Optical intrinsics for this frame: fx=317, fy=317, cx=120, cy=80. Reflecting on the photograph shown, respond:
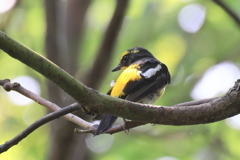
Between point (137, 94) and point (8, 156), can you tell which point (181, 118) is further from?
point (8, 156)

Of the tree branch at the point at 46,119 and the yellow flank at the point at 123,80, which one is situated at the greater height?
the tree branch at the point at 46,119

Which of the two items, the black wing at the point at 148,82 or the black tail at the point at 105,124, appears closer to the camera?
the black tail at the point at 105,124

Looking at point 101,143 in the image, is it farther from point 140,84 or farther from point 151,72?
point 140,84

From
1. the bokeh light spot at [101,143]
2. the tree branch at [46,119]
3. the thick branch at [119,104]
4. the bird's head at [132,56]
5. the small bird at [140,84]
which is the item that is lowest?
the bokeh light spot at [101,143]

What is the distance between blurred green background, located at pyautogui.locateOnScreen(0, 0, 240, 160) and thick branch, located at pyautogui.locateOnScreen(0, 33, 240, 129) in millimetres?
2910

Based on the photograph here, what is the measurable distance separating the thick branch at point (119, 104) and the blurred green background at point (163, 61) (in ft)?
9.55

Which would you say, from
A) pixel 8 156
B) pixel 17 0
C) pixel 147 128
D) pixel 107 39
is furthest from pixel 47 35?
pixel 8 156

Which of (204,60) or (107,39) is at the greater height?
(107,39)

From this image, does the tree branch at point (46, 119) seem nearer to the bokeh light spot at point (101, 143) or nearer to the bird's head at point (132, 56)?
the bird's head at point (132, 56)

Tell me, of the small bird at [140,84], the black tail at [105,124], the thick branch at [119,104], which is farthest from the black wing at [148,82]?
the thick branch at [119,104]

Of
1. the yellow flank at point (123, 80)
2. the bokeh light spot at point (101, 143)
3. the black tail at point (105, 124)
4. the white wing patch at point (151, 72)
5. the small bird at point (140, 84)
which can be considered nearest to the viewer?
the black tail at point (105, 124)

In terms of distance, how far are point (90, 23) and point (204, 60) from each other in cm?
225

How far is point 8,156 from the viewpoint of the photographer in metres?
5.25

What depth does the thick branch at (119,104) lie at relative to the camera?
1378 mm
